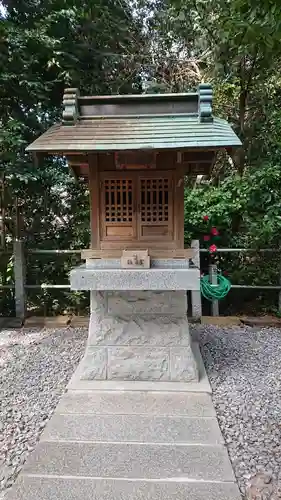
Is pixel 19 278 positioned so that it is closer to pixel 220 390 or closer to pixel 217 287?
pixel 217 287

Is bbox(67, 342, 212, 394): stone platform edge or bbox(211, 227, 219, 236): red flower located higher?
bbox(211, 227, 219, 236): red flower

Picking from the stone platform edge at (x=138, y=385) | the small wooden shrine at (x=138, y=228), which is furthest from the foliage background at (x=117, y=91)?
the stone platform edge at (x=138, y=385)

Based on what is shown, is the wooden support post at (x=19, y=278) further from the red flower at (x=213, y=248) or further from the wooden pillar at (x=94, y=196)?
the red flower at (x=213, y=248)

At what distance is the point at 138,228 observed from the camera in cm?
333

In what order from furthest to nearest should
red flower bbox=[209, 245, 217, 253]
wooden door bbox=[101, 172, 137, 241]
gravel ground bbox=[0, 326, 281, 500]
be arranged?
red flower bbox=[209, 245, 217, 253] < wooden door bbox=[101, 172, 137, 241] < gravel ground bbox=[0, 326, 281, 500]

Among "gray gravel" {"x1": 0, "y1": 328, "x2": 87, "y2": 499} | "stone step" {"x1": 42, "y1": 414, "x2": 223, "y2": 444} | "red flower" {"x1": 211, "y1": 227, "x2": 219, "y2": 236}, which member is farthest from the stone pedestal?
"red flower" {"x1": 211, "y1": 227, "x2": 219, "y2": 236}

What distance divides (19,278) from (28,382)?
2224mm

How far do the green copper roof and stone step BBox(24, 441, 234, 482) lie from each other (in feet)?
6.70

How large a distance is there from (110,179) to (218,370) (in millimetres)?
2095

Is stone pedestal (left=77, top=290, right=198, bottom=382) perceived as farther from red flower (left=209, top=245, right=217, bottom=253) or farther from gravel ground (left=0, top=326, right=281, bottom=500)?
red flower (left=209, top=245, right=217, bottom=253)

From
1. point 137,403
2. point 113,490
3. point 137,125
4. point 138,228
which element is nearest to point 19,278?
point 138,228

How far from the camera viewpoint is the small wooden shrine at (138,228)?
306 centimetres

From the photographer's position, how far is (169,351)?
11.3ft

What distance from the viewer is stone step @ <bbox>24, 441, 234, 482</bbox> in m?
2.09
